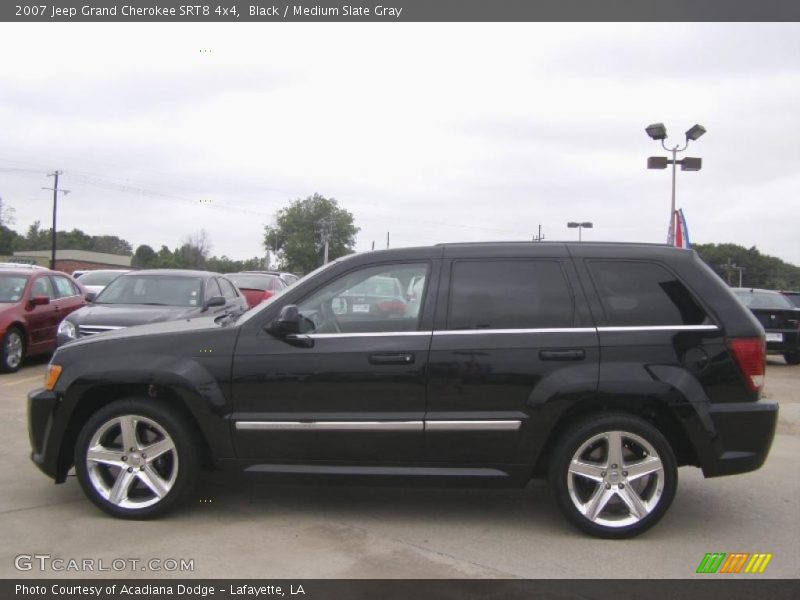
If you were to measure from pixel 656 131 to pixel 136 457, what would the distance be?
1470 centimetres

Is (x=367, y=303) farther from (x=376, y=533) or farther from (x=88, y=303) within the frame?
(x=88, y=303)

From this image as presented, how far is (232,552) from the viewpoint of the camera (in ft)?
13.0

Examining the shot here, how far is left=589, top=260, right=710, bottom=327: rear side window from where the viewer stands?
4.38 metres

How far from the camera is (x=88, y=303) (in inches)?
416

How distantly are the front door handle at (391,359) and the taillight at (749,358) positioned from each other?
6.51ft

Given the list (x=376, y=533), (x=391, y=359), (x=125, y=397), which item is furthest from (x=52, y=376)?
(x=376, y=533)

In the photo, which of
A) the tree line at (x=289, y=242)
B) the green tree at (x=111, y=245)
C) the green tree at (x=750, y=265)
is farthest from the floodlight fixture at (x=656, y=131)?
the green tree at (x=111, y=245)

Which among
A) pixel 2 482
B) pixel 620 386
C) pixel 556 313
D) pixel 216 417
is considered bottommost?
pixel 2 482

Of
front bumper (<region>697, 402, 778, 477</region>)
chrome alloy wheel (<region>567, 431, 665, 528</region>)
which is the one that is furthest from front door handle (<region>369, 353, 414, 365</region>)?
front bumper (<region>697, 402, 778, 477</region>)

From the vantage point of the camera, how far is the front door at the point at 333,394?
169 inches

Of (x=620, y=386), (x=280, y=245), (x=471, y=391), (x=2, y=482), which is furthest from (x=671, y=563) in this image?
(x=280, y=245)

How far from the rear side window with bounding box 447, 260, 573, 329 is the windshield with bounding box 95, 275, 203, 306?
6158 mm
